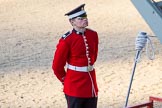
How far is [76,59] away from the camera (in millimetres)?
4613

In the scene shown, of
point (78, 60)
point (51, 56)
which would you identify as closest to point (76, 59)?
point (78, 60)

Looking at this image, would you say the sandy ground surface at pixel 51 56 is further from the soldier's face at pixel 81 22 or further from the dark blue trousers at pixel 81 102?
the soldier's face at pixel 81 22

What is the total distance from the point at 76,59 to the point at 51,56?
5.00 m

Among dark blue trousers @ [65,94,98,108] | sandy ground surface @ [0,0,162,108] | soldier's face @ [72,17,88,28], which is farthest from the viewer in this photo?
sandy ground surface @ [0,0,162,108]

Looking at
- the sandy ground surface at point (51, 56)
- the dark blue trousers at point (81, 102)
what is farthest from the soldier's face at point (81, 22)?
the sandy ground surface at point (51, 56)

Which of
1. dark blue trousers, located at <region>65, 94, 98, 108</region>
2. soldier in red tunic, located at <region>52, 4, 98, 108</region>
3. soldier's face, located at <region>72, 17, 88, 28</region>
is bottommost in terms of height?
dark blue trousers, located at <region>65, 94, 98, 108</region>

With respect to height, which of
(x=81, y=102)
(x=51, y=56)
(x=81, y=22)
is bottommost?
(x=81, y=102)

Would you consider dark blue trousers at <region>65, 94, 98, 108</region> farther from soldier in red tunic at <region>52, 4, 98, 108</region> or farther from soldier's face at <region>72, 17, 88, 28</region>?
soldier's face at <region>72, 17, 88, 28</region>

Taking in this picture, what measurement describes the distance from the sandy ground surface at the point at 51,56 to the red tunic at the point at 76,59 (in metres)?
2.10

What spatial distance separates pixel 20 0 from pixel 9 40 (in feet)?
21.1

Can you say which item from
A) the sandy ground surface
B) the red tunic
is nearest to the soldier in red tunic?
the red tunic

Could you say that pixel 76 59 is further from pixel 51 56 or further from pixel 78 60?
pixel 51 56

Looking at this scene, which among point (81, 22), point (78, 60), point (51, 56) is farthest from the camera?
point (51, 56)

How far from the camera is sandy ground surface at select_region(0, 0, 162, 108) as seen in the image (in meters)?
7.16
